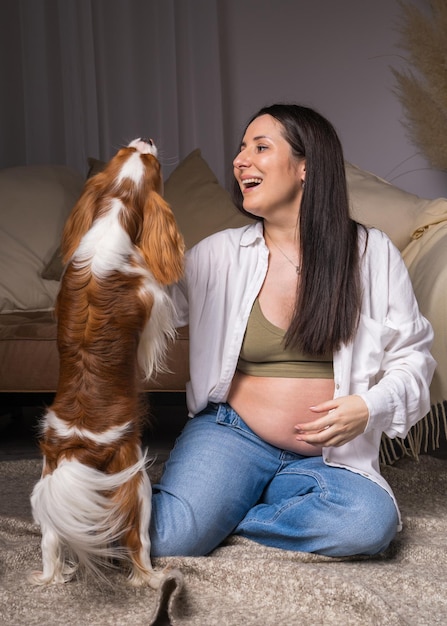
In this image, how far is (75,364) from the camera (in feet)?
5.41

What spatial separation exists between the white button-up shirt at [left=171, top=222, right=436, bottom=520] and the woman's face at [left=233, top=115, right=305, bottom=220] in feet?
0.40

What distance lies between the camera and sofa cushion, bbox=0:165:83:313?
335cm

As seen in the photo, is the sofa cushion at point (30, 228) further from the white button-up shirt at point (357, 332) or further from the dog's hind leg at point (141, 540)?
the dog's hind leg at point (141, 540)

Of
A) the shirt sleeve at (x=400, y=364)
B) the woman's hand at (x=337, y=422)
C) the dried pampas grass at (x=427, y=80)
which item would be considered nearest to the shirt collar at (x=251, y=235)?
the shirt sleeve at (x=400, y=364)

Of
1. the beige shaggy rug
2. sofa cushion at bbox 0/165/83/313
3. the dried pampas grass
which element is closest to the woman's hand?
the beige shaggy rug

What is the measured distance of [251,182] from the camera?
207 cm

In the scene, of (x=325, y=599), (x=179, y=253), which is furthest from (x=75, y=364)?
(x=325, y=599)

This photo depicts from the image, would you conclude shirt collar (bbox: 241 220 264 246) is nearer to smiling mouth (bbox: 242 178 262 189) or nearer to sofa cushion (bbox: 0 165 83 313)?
smiling mouth (bbox: 242 178 262 189)

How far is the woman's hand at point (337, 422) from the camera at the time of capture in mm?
1846

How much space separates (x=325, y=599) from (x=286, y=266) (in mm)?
800

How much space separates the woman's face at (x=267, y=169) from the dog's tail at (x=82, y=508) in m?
0.71

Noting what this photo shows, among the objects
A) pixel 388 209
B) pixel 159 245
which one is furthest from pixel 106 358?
pixel 388 209

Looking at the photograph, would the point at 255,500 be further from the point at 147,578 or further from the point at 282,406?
the point at 147,578

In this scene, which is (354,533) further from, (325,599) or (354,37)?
(354,37)
